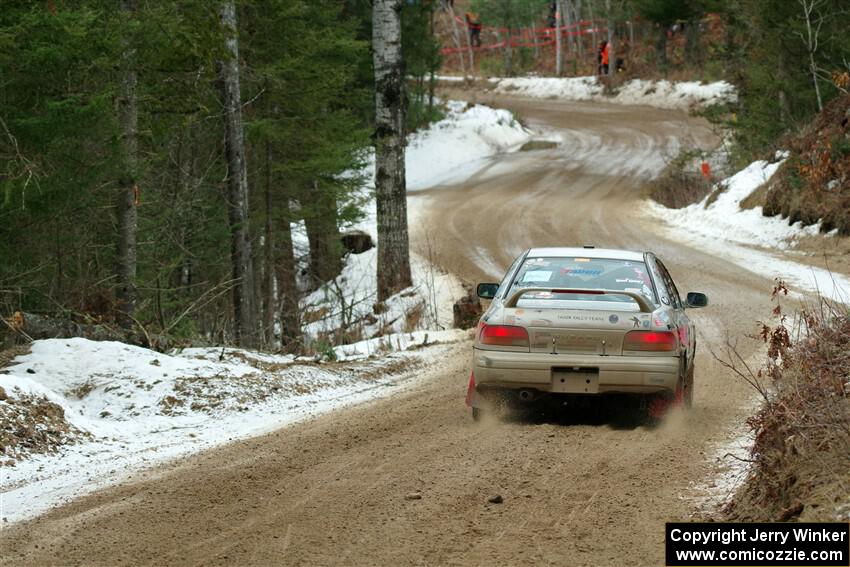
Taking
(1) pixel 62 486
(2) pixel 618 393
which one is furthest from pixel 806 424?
(1) pixel 62 486

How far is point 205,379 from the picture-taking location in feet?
35.3

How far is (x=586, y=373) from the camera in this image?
8.81 metres

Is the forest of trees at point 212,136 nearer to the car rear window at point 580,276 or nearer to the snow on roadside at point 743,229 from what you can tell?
the snow on roadside at point 743,229

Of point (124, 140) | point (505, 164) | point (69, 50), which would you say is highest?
point (69, 50)

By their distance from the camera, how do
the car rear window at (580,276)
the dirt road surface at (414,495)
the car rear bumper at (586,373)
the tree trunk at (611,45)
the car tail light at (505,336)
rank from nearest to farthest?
the dirt road surface at (414,495)
the car rear bumper at (586,373)
the car tail light at (505,336)
the car rear window at (580,276)
the tree trunk at (611,45)

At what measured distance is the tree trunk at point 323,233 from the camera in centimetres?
2061

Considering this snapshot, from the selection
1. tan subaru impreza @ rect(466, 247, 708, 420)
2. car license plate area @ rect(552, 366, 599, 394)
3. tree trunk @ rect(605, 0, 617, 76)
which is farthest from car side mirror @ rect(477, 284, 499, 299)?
tree trunk @ rect(605, 0, 617, 76)

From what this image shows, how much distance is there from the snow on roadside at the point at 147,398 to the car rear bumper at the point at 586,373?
222 centimetres

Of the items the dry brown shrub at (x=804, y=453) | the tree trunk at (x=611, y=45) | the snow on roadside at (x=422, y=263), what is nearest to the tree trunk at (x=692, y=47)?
the tree trunk at (x=611, y=45)

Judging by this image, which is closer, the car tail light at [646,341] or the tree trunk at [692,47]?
the car tail light at [646,341]

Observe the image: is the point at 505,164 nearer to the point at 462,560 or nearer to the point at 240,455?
the point at 240,455

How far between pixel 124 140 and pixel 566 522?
27.2ft

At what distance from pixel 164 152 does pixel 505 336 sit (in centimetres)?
913

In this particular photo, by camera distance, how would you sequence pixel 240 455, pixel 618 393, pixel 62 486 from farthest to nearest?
1. pixel 618 393
2. pixel 240 455
3. pixel 62 486
